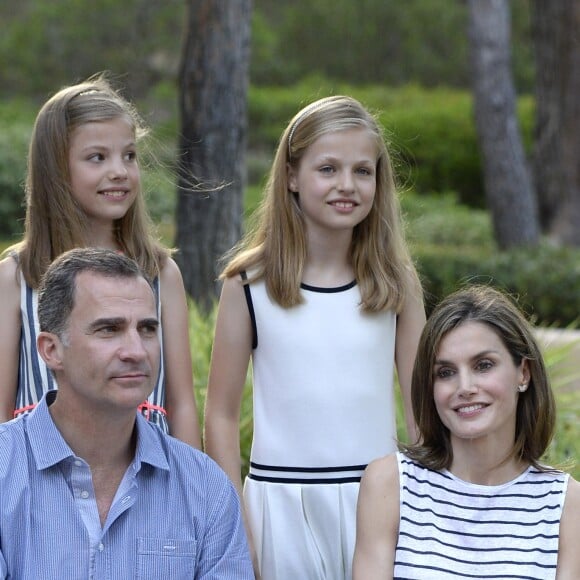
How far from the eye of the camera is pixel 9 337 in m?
3.31

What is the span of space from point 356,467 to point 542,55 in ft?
33.0

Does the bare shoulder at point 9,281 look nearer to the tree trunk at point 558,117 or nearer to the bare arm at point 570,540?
the bare arm at point 570,540

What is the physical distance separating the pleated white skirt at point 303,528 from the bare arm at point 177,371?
0.89 ft

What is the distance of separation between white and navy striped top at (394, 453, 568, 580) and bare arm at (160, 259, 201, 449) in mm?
681

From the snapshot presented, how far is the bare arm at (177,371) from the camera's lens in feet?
11.2

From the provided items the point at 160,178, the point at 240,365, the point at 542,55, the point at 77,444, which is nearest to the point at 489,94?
the point at 542,55

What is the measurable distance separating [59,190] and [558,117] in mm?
10141

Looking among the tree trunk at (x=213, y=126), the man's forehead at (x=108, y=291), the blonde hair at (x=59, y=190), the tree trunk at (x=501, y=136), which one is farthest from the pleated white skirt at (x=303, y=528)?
the tree trunk at (x=501, y=136)

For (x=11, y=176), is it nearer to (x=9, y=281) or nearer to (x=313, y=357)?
(x=9, y=281)

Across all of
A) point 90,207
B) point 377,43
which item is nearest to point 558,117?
point 90,207

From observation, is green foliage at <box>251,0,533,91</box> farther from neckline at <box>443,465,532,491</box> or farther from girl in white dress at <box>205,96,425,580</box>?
neckline at <box>443,465,532,491</box>

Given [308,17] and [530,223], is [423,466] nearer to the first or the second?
[530,223]

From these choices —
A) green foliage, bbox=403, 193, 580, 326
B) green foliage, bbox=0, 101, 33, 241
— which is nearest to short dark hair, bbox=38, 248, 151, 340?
green foliage, bbox=403, 193, 580, 326

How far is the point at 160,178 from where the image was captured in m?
4.23
